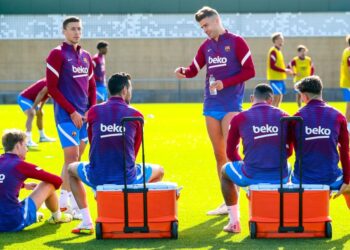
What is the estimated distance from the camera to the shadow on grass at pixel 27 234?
23.4 ft

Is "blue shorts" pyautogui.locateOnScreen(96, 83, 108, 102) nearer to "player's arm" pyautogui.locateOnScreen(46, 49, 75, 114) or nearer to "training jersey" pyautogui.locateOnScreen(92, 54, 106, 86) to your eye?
"training jersey" pyautogui.locateOnScreen(92, 54, 106, 86)

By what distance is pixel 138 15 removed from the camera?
3428cm

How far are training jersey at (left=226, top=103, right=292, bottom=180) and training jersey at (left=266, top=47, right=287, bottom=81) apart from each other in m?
14.9

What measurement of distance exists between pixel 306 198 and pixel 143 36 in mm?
28123

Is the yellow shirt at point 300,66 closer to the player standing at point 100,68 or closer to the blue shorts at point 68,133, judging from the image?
the player standing at point 100,68

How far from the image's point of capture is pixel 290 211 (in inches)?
272

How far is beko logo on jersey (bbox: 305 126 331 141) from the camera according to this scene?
7051 mm

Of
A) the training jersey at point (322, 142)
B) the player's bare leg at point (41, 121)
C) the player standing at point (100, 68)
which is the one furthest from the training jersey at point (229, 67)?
the player standing at point (100, 68)

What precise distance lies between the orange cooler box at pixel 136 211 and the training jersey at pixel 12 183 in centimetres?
76

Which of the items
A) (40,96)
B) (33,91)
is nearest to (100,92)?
(33,91)

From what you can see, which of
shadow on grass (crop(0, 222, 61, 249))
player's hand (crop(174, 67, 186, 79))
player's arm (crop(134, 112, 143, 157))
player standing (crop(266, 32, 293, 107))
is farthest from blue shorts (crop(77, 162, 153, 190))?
player standing (crop(266, 32, 293, 107))

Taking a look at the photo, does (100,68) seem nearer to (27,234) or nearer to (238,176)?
(27,234)

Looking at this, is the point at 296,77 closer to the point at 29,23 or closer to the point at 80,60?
the point at 29,23

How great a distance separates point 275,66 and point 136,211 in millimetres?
15506
